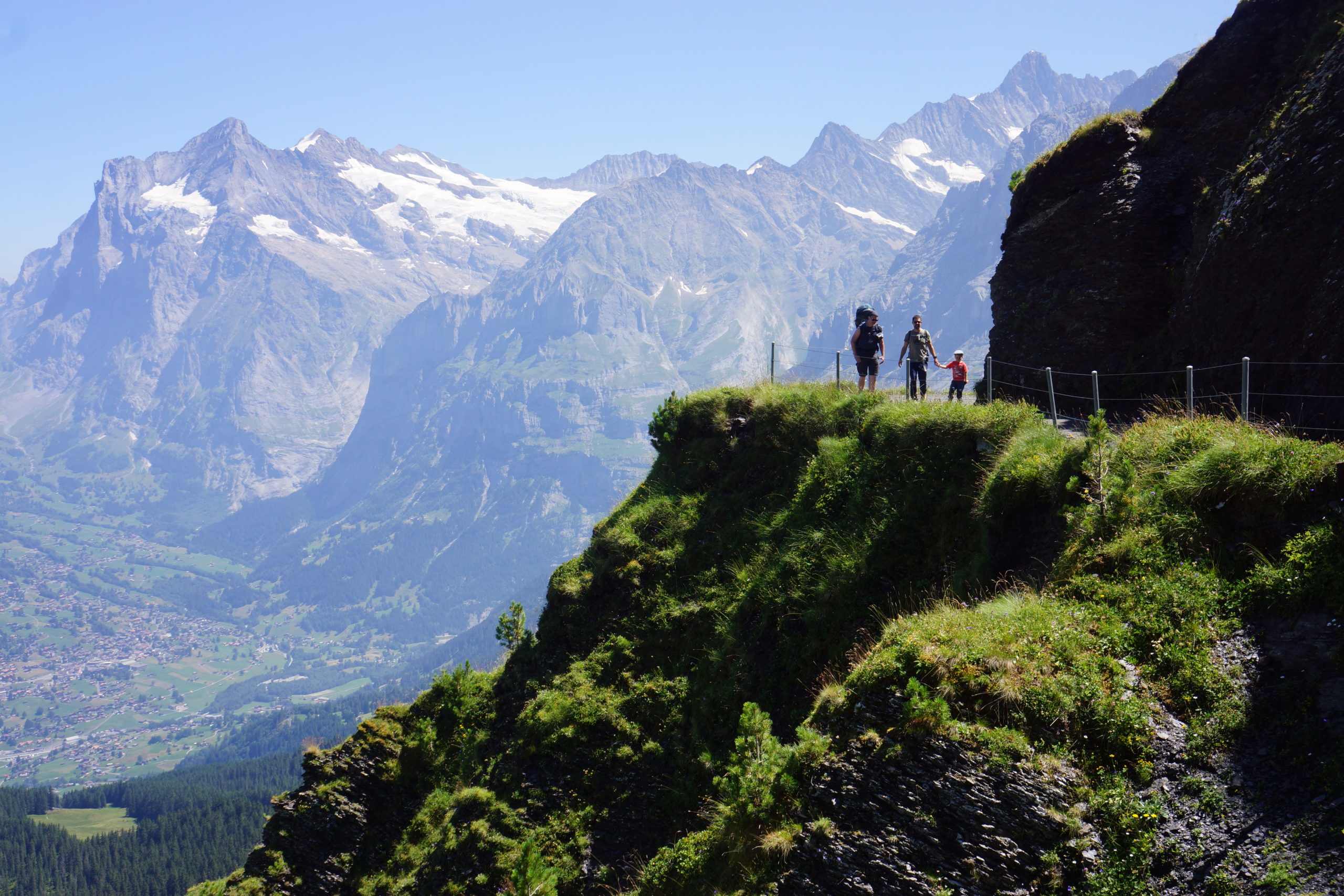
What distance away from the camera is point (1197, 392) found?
15992 millimetres

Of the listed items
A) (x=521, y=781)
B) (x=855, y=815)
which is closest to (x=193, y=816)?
(x=521, y=781)

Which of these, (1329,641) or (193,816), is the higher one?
(1329,641)

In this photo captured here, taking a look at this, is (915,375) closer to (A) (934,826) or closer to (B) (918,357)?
(B) (918,357)

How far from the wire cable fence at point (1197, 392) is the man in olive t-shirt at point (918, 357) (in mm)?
1543

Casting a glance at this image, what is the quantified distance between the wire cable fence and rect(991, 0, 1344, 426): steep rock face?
7 cm

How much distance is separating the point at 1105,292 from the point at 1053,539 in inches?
434

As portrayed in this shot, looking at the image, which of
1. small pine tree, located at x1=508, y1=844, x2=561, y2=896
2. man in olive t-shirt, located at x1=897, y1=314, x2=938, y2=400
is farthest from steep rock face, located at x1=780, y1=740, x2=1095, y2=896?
man in olive t-shirt, located at x1=897, y1=314, x2=938, y2=400

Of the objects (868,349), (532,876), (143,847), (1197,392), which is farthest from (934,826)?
(143,847)

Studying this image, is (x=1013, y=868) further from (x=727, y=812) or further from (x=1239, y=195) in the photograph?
(x=1239, y=195)

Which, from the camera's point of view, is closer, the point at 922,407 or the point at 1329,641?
the point at 1329,641

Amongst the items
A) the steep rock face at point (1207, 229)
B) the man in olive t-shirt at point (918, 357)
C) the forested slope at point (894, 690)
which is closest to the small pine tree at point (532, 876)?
the forested slope at point (894, 690)

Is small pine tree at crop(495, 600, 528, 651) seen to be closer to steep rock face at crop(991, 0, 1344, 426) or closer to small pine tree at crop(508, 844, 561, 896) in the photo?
small pine tree at crop(508, 844, 561, 896)

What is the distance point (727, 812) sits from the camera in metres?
10.4

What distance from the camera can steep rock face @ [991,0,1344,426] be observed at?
13633 millimetres
